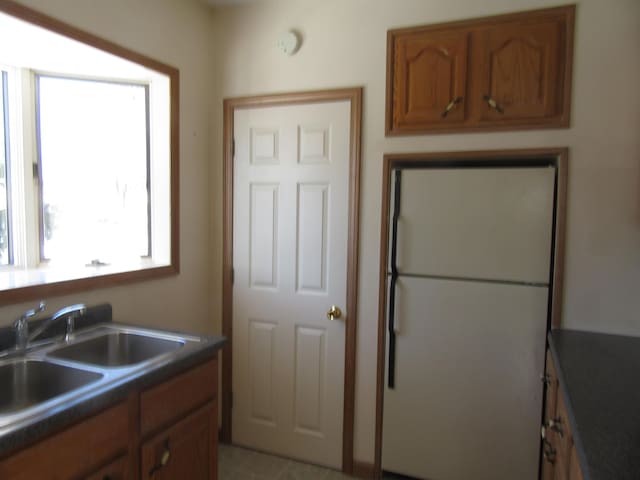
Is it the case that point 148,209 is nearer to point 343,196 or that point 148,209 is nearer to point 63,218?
point 63,218

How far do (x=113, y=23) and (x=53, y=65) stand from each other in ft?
1.18

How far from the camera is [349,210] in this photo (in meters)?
2.27

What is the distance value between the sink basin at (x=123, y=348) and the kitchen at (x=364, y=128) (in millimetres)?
219

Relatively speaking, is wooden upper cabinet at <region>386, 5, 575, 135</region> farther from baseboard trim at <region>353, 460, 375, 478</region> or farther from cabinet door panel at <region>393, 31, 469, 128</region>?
baseboard trim at <region>353, 460, 375, 478</region>

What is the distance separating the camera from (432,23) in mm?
2080

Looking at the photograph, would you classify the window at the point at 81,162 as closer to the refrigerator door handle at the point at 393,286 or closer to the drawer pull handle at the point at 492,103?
the refrigerator door handle at the point at 393,286

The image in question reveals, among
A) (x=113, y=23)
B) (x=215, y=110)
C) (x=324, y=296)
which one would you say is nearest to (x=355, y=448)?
(x=324, y=296)

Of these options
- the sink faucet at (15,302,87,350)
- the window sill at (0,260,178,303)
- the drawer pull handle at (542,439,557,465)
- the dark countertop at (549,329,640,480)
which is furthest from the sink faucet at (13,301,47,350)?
the drawer pull handle at (542,439,557,465)

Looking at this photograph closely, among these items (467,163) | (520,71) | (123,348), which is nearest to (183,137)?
(123,348)

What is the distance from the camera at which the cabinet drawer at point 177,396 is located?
1.38 metres

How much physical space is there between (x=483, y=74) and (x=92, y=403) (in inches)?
81.7

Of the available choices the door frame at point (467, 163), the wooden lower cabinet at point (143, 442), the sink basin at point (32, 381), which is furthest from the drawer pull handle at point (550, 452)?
the sink basin at point (32, 381)

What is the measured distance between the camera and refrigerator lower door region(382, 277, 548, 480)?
199 cm

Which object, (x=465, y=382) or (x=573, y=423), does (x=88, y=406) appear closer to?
(x=573, y=423)
